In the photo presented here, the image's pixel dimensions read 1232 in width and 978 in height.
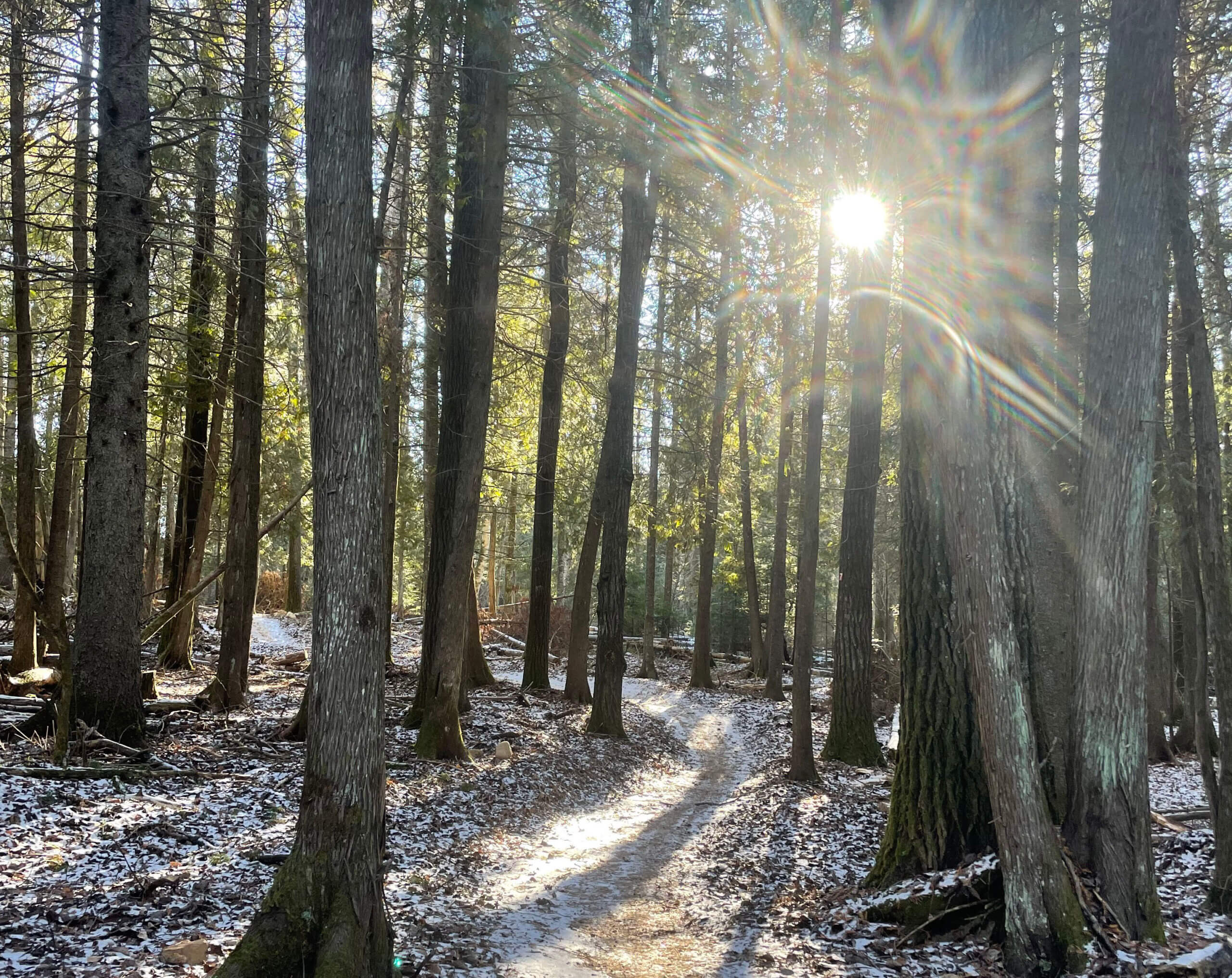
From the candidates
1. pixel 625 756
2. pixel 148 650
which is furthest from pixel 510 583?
pixel 625 756

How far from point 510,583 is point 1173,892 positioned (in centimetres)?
3082

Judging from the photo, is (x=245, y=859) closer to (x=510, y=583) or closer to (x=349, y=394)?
(x=349, y=394)

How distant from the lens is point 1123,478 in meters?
4.87

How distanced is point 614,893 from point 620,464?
23.4ft

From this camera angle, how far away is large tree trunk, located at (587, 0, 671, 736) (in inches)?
481

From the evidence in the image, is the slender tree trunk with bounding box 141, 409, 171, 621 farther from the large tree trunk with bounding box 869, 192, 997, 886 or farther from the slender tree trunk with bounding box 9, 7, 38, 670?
the large tree trunk with bounding box 869, 192, 997, 886

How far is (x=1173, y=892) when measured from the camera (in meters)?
5.77

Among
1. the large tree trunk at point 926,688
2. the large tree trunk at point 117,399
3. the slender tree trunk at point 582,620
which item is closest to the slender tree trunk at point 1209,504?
the large tree trunk at point 926,688

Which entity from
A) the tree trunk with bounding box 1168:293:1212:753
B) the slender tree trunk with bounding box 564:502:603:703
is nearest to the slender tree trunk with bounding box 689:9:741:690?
the slender tree trunk with bounding box 564:502:603:703

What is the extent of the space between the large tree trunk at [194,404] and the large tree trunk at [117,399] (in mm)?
1326

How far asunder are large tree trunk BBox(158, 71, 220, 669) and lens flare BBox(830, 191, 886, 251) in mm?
7795

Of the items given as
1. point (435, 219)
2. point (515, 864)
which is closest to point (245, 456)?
point (435, 219)

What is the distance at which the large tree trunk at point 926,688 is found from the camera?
18.0 ft

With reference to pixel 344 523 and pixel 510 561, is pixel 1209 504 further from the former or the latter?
pixel 510 561
